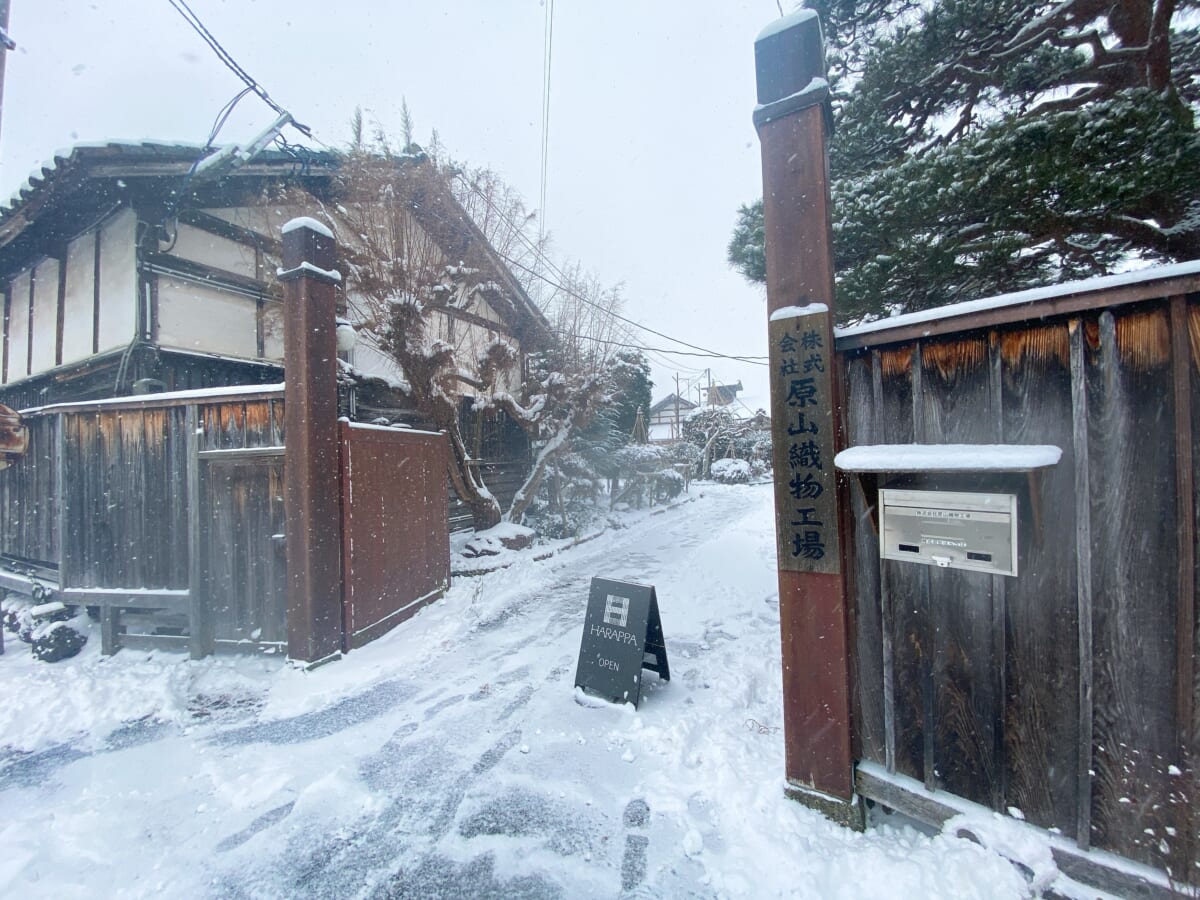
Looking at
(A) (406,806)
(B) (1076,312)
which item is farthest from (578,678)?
(B) (1076,312)

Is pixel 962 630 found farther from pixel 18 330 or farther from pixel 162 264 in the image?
pixel 18 330

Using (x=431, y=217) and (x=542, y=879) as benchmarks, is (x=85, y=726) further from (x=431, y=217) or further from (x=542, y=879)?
(x=431, y=217)

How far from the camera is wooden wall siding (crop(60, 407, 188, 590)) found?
186 inches

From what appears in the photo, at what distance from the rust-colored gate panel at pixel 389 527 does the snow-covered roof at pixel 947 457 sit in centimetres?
434

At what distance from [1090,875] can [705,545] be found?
7832 mm

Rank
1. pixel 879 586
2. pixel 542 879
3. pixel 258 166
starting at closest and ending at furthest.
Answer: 1. pixel 542 879
2. pixel 879 586
3. pixel 258 166

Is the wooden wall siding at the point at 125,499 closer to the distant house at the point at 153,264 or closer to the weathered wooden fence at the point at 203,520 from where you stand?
the weathered wooden fence at the point at 203,520

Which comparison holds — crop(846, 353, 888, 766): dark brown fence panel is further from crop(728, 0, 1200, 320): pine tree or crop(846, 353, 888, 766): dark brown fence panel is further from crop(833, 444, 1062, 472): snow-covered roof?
crop(728, 0, 1200, 320): pine tree

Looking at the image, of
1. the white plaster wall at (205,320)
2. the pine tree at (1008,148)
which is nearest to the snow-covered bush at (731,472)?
the pine tree at (1008,148)

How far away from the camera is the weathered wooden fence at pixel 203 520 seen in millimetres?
4523

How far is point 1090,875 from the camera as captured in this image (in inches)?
71.6

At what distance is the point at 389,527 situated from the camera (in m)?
5.23

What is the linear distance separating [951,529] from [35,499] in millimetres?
9424

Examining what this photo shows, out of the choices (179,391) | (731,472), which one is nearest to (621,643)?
(179,391)
